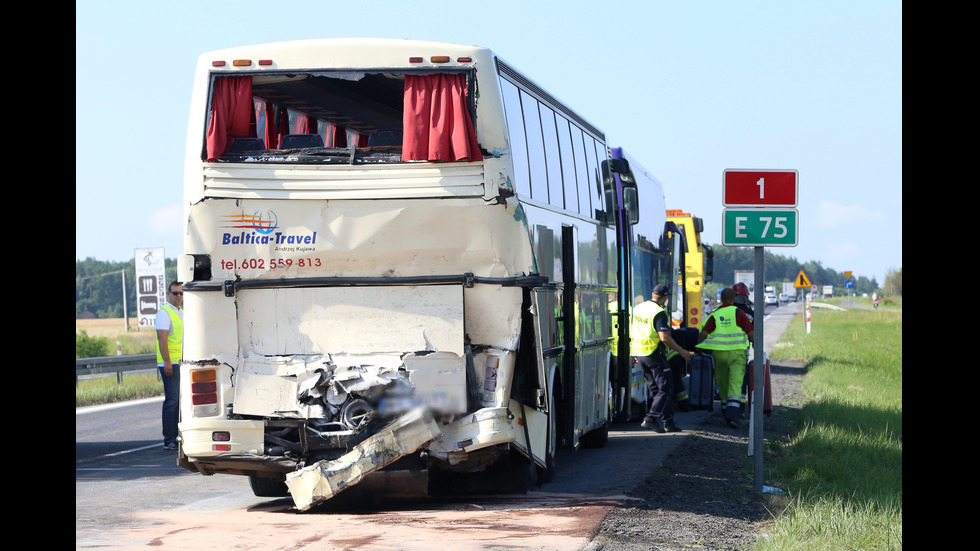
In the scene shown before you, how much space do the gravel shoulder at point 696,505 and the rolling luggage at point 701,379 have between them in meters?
0.51

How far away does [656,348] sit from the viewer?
16531mm

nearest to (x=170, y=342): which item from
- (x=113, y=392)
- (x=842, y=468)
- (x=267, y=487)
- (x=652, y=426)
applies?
(x=267, y=487)

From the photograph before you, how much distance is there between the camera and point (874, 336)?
5259 cm

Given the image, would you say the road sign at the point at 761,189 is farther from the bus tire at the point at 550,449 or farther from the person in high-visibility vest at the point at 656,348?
the person in high-visibility vest at the point at 656,348

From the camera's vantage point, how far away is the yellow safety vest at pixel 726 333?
671 inches

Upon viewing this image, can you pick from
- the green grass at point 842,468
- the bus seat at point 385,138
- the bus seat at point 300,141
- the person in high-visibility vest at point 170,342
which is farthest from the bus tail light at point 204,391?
the person in high-visibility vest at point 170,342

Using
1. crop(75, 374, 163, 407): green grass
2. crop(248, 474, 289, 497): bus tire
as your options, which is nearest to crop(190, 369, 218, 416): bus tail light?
crop(248, 474, 289, 497): bus tire

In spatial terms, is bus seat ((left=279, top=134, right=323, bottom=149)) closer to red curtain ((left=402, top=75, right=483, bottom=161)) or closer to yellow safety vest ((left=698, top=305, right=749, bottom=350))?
red curtain ((left=402, top=75, right=483, bottom=161))

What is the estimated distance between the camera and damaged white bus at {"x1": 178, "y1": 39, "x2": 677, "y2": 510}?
9734 millimetres

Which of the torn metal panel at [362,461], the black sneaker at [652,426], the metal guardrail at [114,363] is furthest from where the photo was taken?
the metal guardrail at [114,363]

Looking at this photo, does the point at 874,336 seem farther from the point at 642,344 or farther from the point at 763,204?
the point at 763,204

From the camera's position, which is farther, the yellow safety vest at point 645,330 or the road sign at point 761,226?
the yellow safety vest at point 645,330

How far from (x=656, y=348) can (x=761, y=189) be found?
597cm
